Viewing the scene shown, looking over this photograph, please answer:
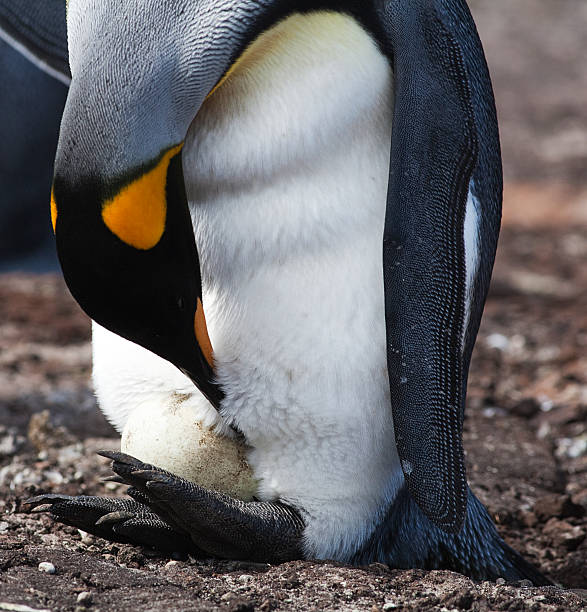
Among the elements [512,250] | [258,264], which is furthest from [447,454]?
[512,250]

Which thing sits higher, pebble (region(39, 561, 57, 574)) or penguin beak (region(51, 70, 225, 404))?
penguin beak (region(51, 70, 225, 404))

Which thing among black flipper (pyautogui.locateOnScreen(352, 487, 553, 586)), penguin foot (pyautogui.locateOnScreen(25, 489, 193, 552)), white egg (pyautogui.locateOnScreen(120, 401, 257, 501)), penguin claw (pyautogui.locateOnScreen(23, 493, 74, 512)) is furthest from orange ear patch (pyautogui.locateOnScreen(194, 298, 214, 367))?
black flipper (pyautogui.locateOnScreen(352, 487, 553, 586))

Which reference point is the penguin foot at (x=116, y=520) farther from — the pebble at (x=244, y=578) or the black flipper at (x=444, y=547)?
the black flipper at (x=444, y=547)

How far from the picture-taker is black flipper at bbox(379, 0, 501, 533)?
5.53 ft

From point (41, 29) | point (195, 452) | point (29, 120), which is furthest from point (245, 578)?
point (29, 120)

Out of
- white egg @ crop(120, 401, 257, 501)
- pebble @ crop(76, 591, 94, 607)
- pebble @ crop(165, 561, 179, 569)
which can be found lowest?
pebble @ crop(165, 561, 179, 569)

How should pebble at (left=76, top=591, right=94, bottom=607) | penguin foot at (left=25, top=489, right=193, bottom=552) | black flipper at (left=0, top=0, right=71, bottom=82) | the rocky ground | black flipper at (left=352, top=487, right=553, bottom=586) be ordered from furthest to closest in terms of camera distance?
black flipper at (left=0, top=0, right=71, bottom=82), black flipper at (left=352, top=487, right=553, bottom=586), penguin foot at (left=25, top=489, right=193, bottom=552), the rocky ground, pebble at (left=76, top=591, right=94, bottom=607)

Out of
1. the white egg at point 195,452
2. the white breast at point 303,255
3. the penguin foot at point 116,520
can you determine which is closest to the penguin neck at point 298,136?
the white breast at point 303,255

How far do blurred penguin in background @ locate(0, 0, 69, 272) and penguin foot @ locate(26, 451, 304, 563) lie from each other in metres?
0.93

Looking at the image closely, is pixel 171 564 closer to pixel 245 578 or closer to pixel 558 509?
pixel 245 578

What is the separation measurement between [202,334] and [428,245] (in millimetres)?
433

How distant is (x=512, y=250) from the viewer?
5465 millimetres

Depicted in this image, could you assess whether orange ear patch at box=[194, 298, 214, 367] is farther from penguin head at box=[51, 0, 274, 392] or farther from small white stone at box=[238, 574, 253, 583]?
small white stone at box=[238, 574, 253, 583]

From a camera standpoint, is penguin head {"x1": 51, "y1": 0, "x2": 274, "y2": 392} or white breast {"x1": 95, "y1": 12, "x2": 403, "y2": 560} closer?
penguin head {"x1": 51, "y1": 0, "x2": 274, "y2": 392}
